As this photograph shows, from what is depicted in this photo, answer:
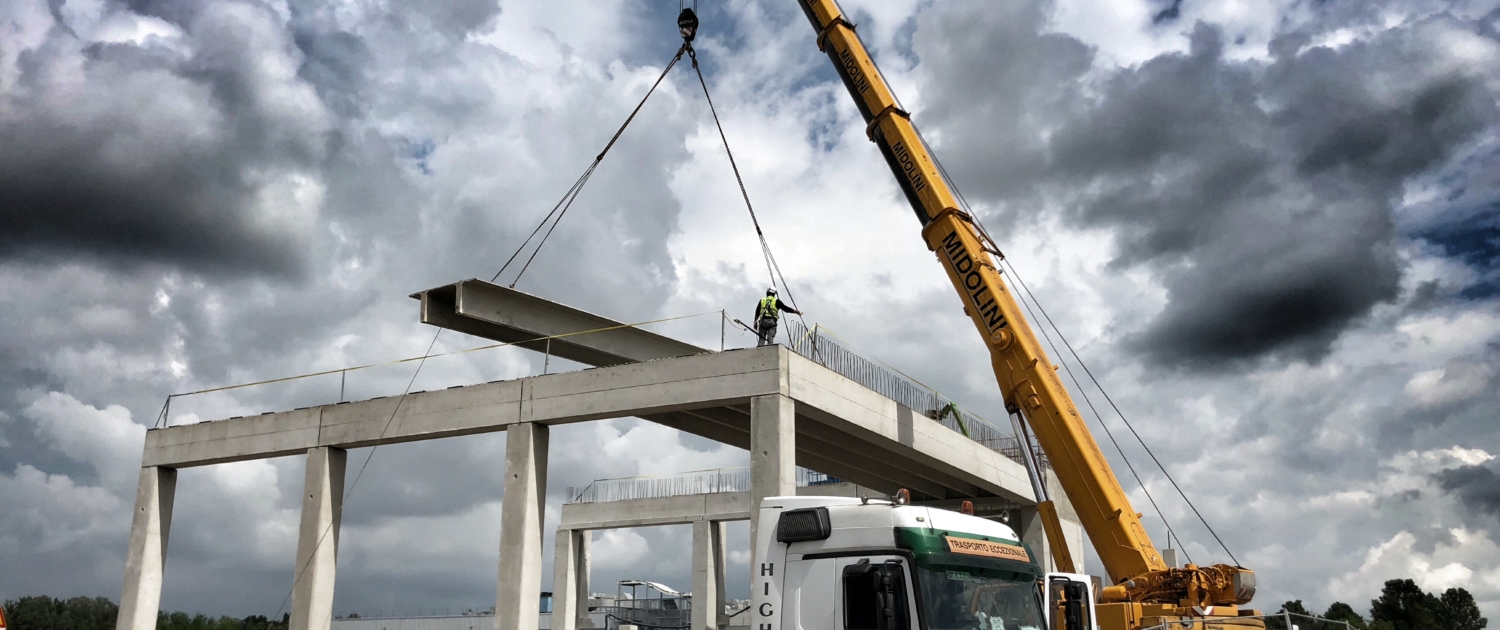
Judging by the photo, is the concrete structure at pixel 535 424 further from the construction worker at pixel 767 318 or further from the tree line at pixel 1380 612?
the tree line at pixel 1380 612

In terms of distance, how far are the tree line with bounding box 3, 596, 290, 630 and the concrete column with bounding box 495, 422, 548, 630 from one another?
50.2 metres

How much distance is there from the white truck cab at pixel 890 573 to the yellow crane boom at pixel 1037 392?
6395 mm

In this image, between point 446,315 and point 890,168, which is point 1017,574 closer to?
point 890,168

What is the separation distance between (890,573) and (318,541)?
19.9 metres

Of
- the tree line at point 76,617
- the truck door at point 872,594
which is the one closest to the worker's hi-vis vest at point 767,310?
the truck door at point 872,594

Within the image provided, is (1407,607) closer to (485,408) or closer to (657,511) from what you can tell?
(657,511)

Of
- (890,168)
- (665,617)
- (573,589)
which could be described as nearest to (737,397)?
(890,168)

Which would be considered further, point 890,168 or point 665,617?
point 665,617

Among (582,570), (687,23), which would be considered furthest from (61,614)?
(687,23)

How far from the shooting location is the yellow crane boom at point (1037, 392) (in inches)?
634

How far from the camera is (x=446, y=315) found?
2264 cm

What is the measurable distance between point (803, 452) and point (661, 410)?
7.44 m

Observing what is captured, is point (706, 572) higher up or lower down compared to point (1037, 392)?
lower down

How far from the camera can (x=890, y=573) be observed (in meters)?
9.05
